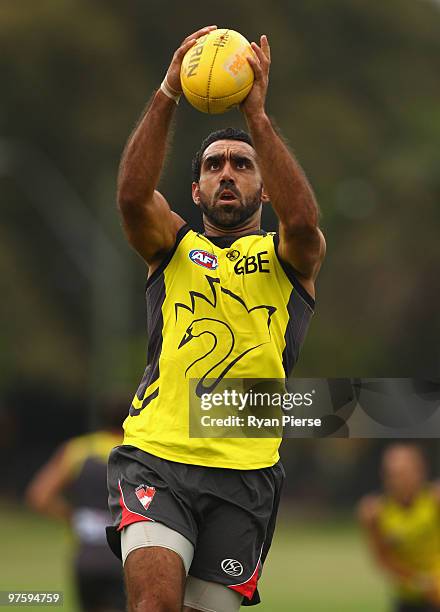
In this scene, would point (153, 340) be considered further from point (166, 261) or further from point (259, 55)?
point (259, 55)

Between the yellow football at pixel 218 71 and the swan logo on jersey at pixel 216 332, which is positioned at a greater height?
the yellow football at pixel 218 71

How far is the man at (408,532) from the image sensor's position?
46.9 ft

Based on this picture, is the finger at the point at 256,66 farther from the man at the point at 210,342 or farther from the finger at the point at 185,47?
the finger at the point at 185,47

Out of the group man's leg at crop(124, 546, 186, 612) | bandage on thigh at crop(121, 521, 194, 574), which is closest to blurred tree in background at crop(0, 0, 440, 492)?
bandage on thigh at crop(121, 521, 194, 574)

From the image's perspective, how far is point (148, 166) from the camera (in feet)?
24.3

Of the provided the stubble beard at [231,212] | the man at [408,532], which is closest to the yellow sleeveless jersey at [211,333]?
the stubble beard at [231,212]

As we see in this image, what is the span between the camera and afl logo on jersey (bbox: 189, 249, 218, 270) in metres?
7.57

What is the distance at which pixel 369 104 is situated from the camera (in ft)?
149

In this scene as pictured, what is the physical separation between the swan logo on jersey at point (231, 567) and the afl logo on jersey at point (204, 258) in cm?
144

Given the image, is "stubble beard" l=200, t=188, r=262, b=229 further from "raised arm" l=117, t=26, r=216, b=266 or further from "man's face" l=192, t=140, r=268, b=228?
"raised arm" l=117, t=26, r=216, b=266

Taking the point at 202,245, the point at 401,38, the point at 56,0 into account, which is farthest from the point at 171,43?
the point at 202,245

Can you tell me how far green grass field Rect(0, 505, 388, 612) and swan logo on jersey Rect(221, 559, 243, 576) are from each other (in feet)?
10.5

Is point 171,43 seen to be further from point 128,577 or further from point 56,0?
point 128,577

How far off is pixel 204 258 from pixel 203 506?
1.24 m
